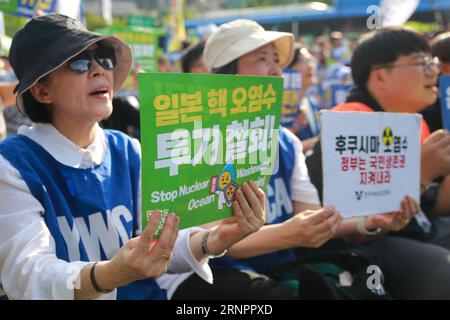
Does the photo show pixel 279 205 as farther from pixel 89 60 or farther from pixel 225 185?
pixel 89 60

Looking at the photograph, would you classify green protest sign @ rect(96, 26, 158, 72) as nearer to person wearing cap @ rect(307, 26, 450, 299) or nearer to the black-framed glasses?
person wearing cap @ rect(307, 26, 450, 299)

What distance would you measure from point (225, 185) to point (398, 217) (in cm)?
94

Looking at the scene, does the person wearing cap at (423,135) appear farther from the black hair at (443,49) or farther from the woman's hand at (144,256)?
the woman's hand at (144,256)

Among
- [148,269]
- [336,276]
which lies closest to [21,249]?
[148,269]

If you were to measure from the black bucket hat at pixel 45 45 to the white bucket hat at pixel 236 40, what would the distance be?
0.79 m

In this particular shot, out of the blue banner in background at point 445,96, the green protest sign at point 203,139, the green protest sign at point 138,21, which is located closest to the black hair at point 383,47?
the blue banner in background at point 445,96

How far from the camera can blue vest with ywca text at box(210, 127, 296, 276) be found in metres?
2.22

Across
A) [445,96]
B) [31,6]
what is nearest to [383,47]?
[445,96]

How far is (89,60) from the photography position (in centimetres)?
171

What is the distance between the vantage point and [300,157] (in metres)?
2.39

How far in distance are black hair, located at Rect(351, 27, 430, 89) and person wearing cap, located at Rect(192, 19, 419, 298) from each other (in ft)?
1.20

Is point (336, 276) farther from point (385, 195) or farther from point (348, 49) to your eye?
point (348, 49)

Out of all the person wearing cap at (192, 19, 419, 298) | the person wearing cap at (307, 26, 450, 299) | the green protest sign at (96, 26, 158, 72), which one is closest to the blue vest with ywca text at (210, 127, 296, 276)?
the person wearing cap at (192, 19, 419, 298)
